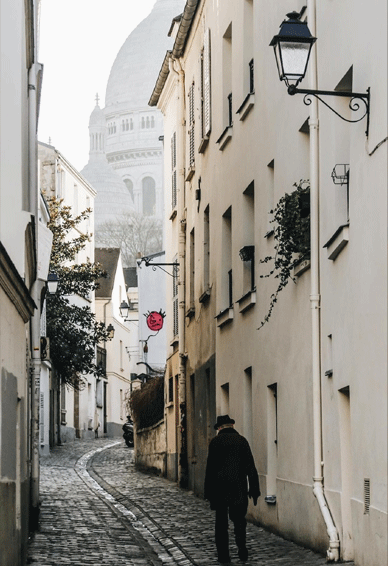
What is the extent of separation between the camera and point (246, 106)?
17109 millimetres

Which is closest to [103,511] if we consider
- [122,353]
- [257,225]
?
[257,225]

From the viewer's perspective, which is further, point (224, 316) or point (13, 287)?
point (224, 316)

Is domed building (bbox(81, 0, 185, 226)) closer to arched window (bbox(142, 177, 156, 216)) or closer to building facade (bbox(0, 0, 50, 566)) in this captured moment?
arched window (bbox(142, 177, 156, 216))

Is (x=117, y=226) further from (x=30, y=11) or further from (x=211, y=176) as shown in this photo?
(x=30, y=11)

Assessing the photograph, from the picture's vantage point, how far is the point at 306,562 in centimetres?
1143

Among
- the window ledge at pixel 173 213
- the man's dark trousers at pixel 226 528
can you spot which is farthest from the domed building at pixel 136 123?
the man's dark trousers at pixel 226 528

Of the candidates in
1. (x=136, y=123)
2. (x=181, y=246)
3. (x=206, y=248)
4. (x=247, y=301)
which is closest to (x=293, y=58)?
(x=247, y=301)

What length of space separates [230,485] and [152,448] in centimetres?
1653

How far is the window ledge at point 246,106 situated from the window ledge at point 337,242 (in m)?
5.24

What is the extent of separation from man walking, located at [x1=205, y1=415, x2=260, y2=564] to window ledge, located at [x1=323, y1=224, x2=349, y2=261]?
84.6 inches

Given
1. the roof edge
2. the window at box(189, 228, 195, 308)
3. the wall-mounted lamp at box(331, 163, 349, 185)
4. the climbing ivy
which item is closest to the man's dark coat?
the climbing ivy

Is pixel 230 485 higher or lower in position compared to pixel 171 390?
lower

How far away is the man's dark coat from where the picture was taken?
1227 cm

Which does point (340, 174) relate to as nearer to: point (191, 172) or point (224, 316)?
point (224, 316)
